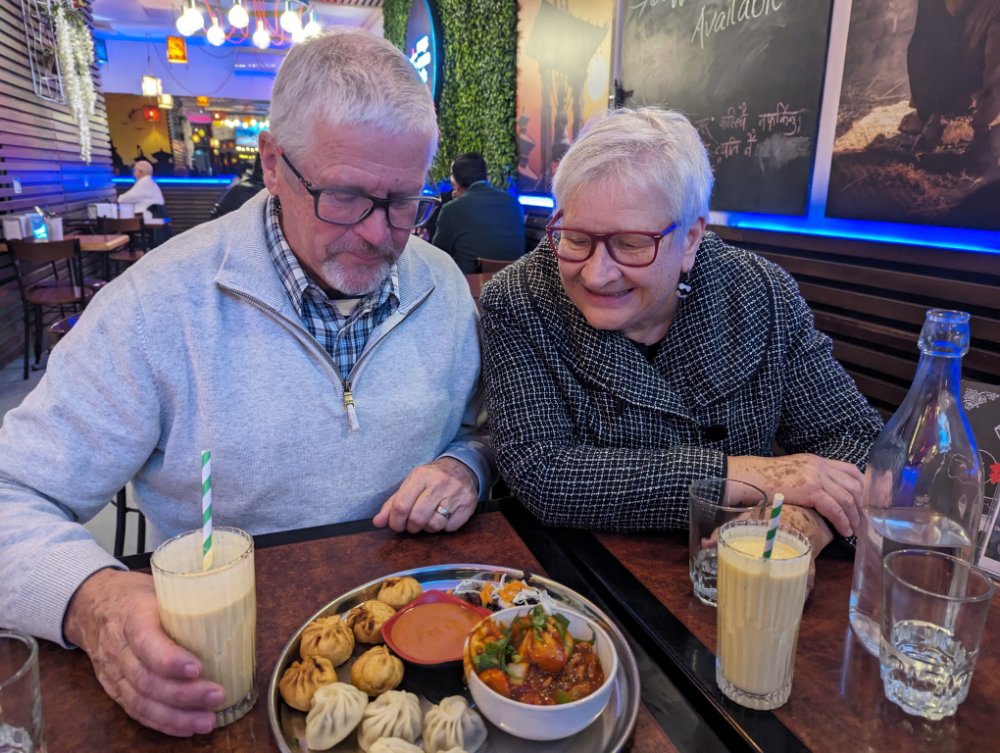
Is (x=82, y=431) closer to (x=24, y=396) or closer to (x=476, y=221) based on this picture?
(x=24, y=396)

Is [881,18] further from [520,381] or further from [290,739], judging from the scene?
[290,739]

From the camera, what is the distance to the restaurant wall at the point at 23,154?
6422 mm

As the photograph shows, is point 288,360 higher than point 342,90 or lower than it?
lower

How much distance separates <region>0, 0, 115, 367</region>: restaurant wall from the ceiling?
10.9ft

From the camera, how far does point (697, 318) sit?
1591mm

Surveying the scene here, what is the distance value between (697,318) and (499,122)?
569cm

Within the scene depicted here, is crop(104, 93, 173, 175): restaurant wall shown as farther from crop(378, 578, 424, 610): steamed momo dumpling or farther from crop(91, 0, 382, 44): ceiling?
crop(378, 578, 424, 610): steamed momo dumpling

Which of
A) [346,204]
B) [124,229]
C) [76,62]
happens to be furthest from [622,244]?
[76,62]

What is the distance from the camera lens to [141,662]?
0.80 meters

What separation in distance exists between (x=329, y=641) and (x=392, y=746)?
20cm

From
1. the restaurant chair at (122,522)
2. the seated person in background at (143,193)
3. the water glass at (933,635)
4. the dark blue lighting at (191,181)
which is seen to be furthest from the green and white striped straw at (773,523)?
the dark blue lighting at (191,181)

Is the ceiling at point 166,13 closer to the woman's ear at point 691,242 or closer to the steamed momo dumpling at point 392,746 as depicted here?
the woman's ear at point 691,242

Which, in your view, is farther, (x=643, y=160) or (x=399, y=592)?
(x=643, y=160)

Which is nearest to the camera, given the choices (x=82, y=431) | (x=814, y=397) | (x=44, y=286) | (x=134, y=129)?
(x=82, y=431)
